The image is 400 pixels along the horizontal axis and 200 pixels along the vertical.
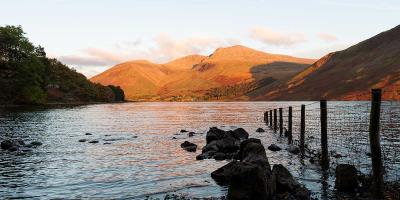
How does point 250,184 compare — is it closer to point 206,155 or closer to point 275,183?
point 275,183

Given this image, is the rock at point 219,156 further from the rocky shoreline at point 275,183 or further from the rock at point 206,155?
the rocky shoreline at point 275,183

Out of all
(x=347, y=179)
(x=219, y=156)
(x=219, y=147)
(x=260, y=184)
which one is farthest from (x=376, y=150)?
(x=219, y=147)

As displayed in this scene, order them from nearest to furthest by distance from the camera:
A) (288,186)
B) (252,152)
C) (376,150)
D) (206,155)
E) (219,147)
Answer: (376,150)
(288,186)
(252,152)
(206,155)
(219,147)

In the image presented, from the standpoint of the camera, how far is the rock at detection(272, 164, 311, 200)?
1978cm

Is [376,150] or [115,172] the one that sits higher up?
[376,150]

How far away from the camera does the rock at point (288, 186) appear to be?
19.8 m

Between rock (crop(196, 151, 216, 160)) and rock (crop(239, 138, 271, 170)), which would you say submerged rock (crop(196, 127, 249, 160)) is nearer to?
rock (crop(196, 151, 216, 160))

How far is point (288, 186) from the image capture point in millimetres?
20578

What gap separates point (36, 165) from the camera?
99.0 ft

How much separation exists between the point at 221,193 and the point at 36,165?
1562cm

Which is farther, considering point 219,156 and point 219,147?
point 219,147

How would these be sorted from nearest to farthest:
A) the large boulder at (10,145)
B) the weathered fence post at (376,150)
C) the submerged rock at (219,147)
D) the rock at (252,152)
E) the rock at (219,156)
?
the weathered fence post at (376,150), the rock at (252,152), the rock at (219,156), the submerged rock at (219,147), the large boulder at (10,145)

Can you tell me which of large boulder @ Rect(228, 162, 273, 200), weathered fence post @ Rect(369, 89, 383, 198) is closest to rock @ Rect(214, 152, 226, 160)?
large boulder @ Rect(228, 162, 273, 200)

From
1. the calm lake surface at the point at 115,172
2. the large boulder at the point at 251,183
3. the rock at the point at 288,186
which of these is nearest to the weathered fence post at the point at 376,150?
the calm lake surface at the point at 115,172
